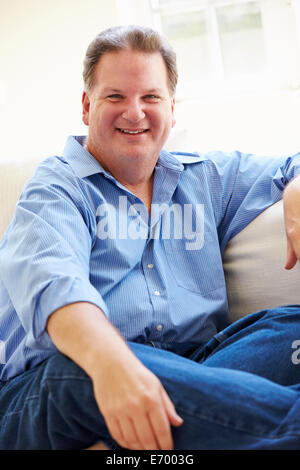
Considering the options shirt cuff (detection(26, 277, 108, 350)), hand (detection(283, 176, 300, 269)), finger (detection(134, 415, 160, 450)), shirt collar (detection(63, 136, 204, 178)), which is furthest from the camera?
shirt collar (detection(63, 136, 204, 178))

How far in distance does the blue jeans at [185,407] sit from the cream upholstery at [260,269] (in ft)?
1.10

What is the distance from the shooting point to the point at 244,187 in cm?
148

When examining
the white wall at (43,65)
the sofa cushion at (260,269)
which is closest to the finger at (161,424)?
the sofa cushion at (260,269)

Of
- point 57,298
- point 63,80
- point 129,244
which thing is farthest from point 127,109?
point 63,80

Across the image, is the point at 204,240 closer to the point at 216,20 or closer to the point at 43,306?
the point at 43,306

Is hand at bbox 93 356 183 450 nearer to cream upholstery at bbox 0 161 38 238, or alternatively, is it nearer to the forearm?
the forearm

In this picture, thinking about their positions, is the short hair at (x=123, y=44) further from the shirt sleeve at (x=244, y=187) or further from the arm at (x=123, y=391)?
the arm at (x=123, y=391)

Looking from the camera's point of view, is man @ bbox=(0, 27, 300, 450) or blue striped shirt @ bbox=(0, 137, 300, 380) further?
blue striped shirt @ bbox=(0, 137, 300, 380)

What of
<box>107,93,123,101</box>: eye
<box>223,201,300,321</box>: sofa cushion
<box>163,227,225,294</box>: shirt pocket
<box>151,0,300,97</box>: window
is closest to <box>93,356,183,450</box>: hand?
<box>163,227,225,294</box>: shirt pocket

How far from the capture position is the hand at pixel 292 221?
1199mm

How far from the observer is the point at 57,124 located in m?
2.28

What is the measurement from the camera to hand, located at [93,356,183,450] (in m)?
0.78

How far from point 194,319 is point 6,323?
1.38ft
